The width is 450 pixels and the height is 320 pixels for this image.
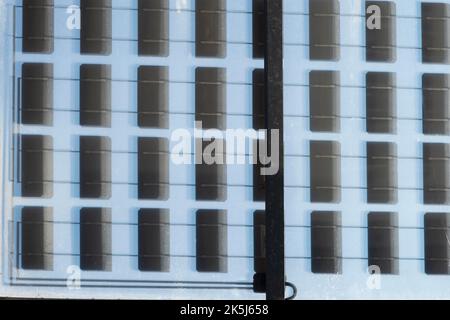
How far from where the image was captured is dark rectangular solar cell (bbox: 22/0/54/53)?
6.19 ft

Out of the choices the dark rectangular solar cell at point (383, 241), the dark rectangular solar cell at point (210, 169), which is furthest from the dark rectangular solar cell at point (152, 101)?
the dark rectangular solar cell at point (383, 241)

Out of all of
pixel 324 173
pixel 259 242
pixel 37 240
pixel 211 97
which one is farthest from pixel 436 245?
pixel 37 240

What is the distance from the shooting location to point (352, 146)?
6.30ft

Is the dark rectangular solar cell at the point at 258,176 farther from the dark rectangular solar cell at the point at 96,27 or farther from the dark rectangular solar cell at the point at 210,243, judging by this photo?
the dark rectangular solar cell at the point at 96,27

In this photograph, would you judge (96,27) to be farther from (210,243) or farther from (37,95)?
(210,243)

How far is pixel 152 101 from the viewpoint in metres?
1.90

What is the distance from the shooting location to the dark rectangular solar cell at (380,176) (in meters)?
1.91

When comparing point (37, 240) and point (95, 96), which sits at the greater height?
point (95, 96)

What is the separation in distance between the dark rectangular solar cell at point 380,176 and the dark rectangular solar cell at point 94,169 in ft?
2.49

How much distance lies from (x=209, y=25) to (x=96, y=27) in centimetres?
33

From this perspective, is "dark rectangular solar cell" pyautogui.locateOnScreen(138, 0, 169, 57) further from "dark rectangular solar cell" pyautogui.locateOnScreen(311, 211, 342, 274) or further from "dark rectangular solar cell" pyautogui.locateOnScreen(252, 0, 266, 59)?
"dark rectangular solar cell" pyautogui.locateOnScreen(311, 211, 342, 274)

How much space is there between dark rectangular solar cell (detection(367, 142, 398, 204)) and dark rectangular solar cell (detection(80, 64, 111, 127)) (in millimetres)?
773
